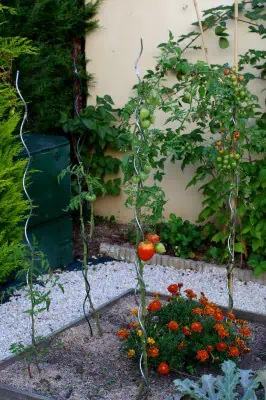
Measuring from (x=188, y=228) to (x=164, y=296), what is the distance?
1255 mm

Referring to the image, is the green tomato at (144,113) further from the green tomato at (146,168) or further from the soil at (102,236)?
the soil at (102,236)

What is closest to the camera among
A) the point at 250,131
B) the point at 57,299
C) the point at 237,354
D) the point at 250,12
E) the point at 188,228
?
the point at 237,354

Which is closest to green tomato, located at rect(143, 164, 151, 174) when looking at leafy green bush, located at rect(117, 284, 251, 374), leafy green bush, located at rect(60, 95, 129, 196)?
leafy green bush, located at rect(117, 284, 251, 374)

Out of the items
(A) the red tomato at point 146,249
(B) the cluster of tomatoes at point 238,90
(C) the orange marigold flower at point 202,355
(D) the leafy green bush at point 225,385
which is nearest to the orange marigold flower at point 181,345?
(C) the orange marigold flower at point 202,355

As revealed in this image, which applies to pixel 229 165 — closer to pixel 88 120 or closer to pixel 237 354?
pixel 237 354

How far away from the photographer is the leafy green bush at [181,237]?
5.89 meters

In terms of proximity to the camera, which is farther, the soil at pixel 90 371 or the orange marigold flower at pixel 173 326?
the orange marigold flower at pixel 173 326

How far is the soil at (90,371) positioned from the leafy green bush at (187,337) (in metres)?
0.09

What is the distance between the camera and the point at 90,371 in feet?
12.7

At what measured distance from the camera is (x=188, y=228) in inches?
235

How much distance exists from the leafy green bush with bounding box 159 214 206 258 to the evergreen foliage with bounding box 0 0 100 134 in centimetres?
135

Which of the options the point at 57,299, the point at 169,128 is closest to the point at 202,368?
the point at 57,299

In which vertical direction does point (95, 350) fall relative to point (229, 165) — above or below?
below

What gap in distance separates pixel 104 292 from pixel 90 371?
1474mm
